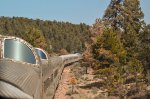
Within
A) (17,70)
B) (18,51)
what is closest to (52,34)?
(18,51)

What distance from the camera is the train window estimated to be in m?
7.96

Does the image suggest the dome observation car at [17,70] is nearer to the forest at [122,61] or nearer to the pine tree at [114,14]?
the forest at [122,61]

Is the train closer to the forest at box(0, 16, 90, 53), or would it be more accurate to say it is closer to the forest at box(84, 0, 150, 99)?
the forest at box(84, 0, 150, 99)

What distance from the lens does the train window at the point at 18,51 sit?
26.1ft

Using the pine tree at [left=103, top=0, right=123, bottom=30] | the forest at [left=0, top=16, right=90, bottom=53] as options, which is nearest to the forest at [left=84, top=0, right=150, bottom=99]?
the pine tree at [left=103, top=0, right=123, bottom=30]

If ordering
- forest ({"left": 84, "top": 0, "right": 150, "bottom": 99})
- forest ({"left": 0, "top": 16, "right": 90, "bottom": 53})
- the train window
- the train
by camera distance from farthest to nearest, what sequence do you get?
forest ({"left": 0, "top": 16, "right": 90, "bottom": 53})
forest ({"left": 84, "top": 0, "right": 150, "bottom": 99})
the train window
the train

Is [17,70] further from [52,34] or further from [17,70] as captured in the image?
[52,34]

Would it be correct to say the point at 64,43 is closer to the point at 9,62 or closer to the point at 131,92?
the point at 131,92

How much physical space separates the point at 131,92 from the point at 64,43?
147107mm

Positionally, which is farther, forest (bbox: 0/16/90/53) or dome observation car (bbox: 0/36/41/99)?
forest (bbox: 0/16/90/53)

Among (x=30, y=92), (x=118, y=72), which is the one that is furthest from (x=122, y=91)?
(x=30, y=92)

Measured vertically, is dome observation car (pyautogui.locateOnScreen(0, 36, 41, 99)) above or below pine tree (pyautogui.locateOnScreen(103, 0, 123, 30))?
below

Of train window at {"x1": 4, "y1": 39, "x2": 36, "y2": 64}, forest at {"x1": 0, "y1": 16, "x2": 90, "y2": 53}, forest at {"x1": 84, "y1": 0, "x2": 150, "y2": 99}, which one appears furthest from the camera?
forest at {"x1": 0, "y1": 16, "x2": 90, "y2": 53}

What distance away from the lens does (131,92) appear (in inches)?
1164
